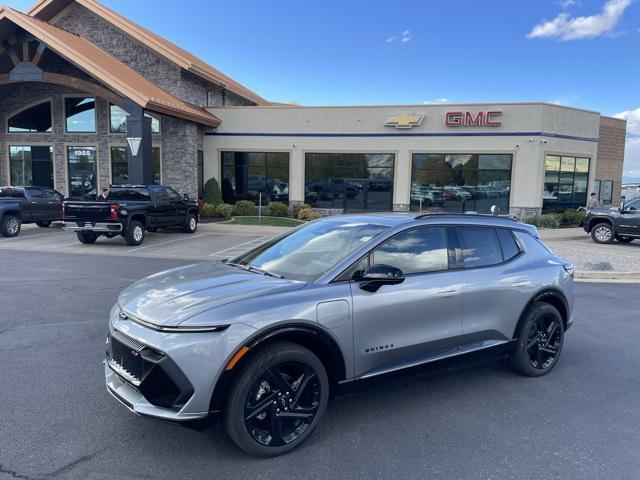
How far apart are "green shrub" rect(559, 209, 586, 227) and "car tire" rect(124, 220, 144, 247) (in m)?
18.4

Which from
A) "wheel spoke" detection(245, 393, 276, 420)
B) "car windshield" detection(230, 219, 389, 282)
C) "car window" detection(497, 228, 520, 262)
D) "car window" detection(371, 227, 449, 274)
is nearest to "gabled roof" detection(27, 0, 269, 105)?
"car windshield" detection(230, 219, 389, 282)

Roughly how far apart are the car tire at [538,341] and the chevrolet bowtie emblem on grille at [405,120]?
19412mm

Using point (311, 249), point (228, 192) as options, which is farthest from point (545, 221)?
point (311, 249)

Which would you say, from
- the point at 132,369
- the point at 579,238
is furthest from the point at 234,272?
the point at 579,238

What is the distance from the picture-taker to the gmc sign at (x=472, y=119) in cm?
2242

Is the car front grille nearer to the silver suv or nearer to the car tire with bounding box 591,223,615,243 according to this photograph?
the silver suv

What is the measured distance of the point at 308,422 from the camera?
3.40 m

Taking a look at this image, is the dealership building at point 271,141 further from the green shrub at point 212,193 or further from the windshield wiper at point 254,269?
the windshield wiper at point 254,269

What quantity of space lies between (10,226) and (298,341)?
15.9 metres

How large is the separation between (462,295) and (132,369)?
8.71 ft

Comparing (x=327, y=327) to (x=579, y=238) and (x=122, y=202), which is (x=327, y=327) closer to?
(x=122, y=202)

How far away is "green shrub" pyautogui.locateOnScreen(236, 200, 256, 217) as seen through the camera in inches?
945

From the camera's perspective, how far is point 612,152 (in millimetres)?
32375

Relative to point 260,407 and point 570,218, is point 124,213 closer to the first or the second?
point 260,407
